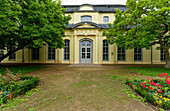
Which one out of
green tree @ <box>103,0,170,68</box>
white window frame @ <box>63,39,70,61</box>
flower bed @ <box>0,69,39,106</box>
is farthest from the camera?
white window frame @ <box>63,39,70,61</box>

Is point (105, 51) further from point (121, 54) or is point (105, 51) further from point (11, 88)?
point (11, 88)

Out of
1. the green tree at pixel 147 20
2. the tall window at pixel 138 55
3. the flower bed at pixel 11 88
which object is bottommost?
the flower bed at pixel 11 88

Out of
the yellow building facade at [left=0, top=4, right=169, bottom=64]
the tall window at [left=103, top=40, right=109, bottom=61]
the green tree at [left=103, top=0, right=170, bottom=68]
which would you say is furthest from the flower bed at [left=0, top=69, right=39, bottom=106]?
the tall window at [left=103, top=40, right=109, bottom=61]

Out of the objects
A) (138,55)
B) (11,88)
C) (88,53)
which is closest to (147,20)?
(88,53)

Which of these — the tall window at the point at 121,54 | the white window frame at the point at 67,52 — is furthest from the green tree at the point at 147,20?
the white window frame at the point at 67,52

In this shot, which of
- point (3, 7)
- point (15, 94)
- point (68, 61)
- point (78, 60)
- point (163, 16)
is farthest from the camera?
point (68, 61)

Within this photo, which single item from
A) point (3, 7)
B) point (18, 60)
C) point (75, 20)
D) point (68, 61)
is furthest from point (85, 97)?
point (18, 60)

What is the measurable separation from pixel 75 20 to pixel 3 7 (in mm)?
10758

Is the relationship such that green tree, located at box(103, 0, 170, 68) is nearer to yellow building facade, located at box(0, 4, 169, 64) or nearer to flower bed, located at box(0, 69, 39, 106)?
yellow building facade, located at box(0, 4, 169, 64)

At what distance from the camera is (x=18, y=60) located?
14.5 m

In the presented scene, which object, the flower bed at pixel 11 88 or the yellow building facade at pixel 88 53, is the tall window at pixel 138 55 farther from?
the flower bed at pixel 11 88

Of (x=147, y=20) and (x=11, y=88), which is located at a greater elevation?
(x=147, y=20)

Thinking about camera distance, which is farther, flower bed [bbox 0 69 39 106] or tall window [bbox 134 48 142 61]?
tall window [bbox 134 48 142 61]

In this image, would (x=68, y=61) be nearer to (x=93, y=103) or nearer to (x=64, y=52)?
(x=64, y=52)
